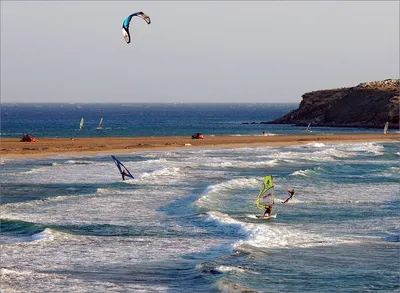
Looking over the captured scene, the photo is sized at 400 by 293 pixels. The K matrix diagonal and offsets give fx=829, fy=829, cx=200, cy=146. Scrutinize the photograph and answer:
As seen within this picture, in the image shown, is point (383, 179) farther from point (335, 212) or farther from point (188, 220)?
point (188, 220)

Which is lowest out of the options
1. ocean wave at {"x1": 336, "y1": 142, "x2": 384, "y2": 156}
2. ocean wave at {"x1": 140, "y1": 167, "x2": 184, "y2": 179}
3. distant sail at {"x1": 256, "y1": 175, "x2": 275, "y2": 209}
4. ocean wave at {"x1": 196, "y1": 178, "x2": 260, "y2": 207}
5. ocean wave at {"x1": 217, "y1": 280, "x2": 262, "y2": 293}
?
ocean wave at {"x1": 336, "y1": 142, "x2": 384, "y2": 156}

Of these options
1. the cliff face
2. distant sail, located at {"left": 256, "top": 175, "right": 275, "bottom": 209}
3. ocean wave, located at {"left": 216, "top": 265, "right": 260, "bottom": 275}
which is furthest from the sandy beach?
ocean wave, located at {"left": 216, "top": 265, "right": 260, "bottom": 275}

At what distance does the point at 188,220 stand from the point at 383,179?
16244mm

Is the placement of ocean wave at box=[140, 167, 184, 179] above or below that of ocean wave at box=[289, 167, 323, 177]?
below

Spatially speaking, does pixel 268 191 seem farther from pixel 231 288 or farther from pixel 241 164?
pixel 241 164

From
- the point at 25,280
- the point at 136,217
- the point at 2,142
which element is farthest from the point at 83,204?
the point at 2,142

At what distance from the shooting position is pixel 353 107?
10794 centimetres

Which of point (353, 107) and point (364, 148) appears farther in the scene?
point (353, 107)

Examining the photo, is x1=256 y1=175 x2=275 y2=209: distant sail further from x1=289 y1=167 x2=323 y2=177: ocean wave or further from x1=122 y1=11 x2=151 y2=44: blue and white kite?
x1=289 y1=167 x2=323 y2=177: ocean wave

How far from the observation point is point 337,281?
1781cm

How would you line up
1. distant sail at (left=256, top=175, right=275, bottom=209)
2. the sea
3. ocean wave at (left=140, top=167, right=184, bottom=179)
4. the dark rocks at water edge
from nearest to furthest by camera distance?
the sea < distant sail at (left=256, top=175, right=275, bottom=209) < ocean wave at (left=140, top=167, right=184, bottom=179) < the dark rocks at water edge

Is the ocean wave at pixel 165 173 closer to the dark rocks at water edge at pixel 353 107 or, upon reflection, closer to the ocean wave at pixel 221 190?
the ocean wave at pixel 221 190


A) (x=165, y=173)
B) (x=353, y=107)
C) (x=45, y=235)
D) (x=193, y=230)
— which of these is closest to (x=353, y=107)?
(x=353, y=107)

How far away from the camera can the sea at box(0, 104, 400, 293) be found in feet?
58.6
